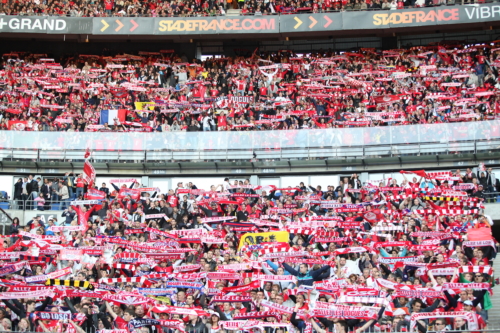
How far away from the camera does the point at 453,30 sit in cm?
4019

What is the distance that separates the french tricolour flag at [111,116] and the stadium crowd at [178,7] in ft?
26.1

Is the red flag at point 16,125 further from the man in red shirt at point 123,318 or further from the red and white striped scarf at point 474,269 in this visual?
the red and white striped scarf at point 474,269

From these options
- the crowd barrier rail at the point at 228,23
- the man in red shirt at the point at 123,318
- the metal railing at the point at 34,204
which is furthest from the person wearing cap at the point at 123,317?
the crowd barrier rail at the point at 228,23

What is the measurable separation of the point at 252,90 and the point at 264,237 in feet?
51.0

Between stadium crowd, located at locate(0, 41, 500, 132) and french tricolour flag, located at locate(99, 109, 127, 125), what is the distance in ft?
0.16

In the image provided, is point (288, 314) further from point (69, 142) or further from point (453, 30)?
point (453, 30)

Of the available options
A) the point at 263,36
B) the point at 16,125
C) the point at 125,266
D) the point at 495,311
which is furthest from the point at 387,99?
the point at 125,266

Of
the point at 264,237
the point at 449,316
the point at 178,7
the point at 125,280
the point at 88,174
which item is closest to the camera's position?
the point at 449,316

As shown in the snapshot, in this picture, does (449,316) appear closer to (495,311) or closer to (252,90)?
(495,311)

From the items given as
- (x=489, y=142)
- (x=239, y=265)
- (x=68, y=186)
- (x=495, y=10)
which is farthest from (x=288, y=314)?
(x=495, y=10)

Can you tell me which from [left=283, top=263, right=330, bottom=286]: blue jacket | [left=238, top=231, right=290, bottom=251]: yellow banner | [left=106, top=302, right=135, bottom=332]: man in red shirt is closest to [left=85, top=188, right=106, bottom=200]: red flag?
[left=238, top=231, right=290, bottom=251]: yellow banner

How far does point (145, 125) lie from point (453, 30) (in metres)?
17.9

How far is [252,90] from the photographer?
35.8 meters

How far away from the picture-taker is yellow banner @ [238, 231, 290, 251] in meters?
21.1
